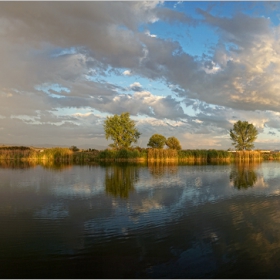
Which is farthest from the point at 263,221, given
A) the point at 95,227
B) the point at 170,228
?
the point at 95,227

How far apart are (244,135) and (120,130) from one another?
39296 mm

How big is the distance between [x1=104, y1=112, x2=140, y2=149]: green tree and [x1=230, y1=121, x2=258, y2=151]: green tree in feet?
112

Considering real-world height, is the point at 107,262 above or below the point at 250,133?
below

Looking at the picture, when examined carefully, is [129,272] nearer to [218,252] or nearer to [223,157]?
[218,252]

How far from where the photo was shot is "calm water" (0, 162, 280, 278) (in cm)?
588

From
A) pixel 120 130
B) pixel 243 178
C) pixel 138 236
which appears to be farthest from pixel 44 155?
pixel 138 236

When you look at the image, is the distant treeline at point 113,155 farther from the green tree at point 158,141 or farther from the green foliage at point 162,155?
the green tree at point 158,141

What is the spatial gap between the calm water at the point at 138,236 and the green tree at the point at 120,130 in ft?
161

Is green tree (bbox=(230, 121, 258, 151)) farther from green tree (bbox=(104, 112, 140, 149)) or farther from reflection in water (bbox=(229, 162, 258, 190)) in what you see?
reflection in water (bbox=(229, 162, 258, 190))

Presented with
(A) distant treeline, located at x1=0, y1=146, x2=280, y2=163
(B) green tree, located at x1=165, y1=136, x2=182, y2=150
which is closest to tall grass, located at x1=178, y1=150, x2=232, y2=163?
(A) distant treeline, located at x1=0, y1=146, x2=280, y2=163

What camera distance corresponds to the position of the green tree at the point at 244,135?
7779 cm

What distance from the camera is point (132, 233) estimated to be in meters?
8.16

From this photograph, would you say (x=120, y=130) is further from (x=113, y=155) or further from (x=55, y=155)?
(x=55, y=155)

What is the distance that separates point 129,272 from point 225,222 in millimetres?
5114
